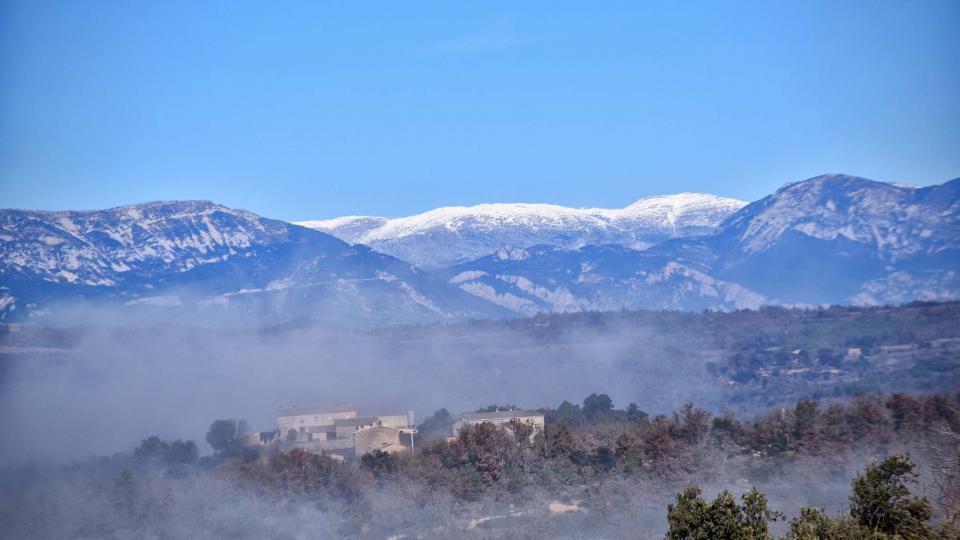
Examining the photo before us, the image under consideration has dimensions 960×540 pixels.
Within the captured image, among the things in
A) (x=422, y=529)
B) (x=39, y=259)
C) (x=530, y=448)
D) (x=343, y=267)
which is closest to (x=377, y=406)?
(x=530, y=448)

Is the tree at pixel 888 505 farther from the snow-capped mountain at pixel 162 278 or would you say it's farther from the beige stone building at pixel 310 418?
the snow-capped mountain at pixel 162 278

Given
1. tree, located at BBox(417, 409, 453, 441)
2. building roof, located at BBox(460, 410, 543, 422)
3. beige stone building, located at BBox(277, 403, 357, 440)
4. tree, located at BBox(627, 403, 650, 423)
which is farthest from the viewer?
beige stone building, located at BBox(277, 403, 357, 440)

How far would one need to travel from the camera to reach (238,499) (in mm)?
45156

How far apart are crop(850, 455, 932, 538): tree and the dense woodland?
19174 mm

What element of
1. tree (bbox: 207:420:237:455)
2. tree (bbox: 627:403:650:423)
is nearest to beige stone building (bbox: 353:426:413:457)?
tree (bbox: 207:420:237:455)

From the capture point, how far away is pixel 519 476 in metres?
47.0

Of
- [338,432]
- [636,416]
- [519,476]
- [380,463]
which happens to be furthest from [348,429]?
[519,476]

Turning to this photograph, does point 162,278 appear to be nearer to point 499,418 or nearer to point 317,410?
point 317,410

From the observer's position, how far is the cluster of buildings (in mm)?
60250

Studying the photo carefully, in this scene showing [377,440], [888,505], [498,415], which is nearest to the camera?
[888,505]

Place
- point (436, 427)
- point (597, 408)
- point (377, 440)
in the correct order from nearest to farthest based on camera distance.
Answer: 1. point (377, 440)
2. point (436, 427)
3. point (597, 408)

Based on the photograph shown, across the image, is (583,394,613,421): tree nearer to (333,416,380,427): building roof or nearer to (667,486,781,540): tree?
(333,416,380,427): building roof

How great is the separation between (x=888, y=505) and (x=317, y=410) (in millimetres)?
58476

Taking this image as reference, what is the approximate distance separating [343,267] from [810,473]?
6256 inches
